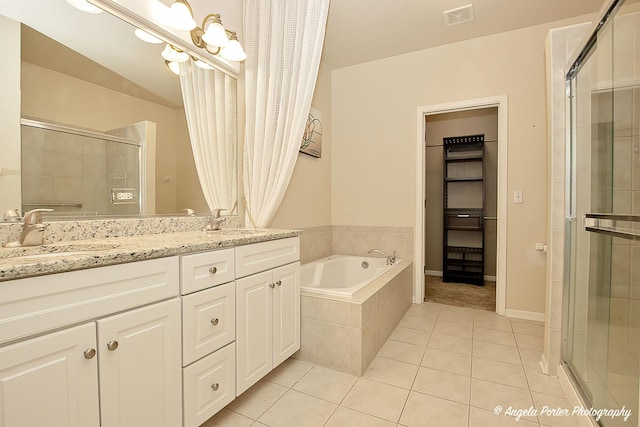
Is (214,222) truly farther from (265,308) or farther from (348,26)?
(348,26)

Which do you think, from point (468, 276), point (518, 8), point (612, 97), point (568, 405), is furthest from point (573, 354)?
point (518, 8)

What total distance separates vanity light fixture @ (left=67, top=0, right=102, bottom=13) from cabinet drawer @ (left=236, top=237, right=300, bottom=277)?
4.14ft

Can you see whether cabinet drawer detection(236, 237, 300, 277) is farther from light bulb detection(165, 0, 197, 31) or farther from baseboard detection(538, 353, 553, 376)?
baseboard detection(538, 353, 553, 376)

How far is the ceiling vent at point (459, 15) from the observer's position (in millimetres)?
2445

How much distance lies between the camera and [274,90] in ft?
6.64

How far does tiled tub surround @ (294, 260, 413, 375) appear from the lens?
1842 mm

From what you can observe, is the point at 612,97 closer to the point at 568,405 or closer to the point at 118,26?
the point at 568,405

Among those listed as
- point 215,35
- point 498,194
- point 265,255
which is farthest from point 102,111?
point 498,194

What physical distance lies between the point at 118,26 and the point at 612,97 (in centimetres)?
248

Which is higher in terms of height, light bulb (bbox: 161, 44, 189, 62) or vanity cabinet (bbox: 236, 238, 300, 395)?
light bulb (bbox: 161, 44, 189, 62)

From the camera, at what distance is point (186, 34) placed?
70.0 inches

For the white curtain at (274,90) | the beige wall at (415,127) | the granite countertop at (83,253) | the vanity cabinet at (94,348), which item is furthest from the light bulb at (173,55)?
the beige wall at (415,127)

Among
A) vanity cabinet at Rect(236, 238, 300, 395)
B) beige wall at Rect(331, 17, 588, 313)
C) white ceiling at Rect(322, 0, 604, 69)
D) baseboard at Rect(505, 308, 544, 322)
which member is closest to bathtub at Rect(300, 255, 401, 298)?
beige wall at Rect(331, 17, 588, 313)

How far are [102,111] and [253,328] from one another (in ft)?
4.13
